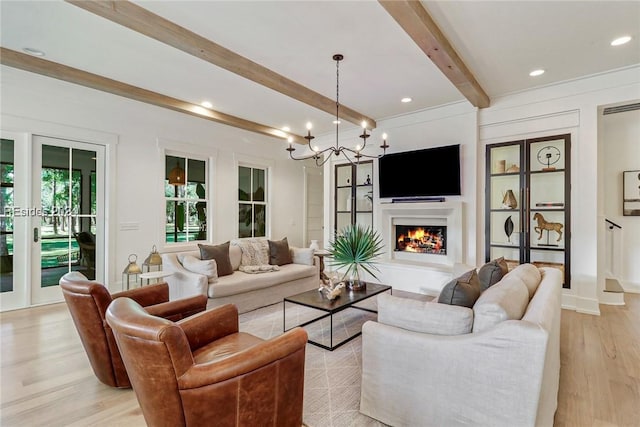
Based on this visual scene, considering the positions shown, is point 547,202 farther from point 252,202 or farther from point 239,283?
point 252,202

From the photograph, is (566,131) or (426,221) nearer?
(566,131)

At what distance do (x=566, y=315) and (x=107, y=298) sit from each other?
4.71 metres

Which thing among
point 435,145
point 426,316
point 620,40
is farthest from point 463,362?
point 435,145

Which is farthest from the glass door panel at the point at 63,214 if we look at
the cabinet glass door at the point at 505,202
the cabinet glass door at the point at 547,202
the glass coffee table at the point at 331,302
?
the cabinet glass door at the point at 547,202

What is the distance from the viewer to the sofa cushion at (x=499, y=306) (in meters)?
1.57

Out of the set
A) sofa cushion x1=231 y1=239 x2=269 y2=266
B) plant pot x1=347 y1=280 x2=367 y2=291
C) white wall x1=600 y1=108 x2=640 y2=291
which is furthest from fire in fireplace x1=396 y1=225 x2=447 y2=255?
white wall x1=600 y1=108 x2=640 y2=291

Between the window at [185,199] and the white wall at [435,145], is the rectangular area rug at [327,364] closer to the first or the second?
the white wall at [435,145]

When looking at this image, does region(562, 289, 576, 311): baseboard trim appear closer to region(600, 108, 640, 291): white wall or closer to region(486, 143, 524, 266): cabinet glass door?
region(486, 143, 524, 266): cabinet glass door

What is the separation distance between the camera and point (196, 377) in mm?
1256

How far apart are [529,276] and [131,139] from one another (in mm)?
5234

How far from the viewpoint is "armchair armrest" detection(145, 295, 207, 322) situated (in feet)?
7.02

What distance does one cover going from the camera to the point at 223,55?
10.2 feet

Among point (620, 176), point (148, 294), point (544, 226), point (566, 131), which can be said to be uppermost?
point (566, 131)

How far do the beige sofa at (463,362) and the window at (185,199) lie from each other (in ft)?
14.3
